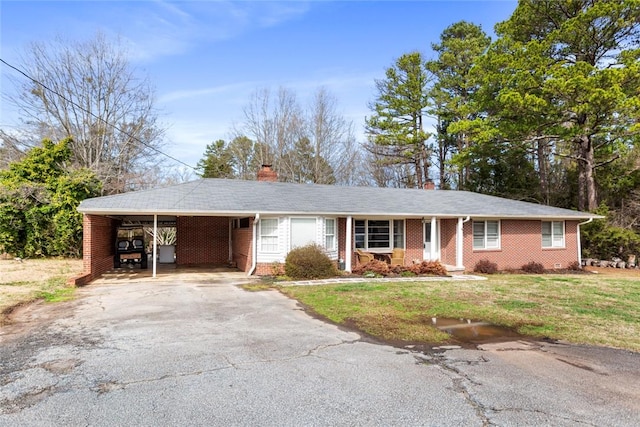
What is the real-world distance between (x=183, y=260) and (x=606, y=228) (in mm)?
20068

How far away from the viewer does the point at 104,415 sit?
3.54 m

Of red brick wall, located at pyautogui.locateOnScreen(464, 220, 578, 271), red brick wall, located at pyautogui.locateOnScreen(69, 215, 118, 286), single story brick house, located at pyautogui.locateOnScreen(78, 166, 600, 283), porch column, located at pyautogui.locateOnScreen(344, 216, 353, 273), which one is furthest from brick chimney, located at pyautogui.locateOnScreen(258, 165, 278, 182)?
red brick wall, located at pyautogui.locateOnScreen(464, 220, 578, 271)

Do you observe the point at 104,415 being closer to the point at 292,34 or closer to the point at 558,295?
the point at 558,295

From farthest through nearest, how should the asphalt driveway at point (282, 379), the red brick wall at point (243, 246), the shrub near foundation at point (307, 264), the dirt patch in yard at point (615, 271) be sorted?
the dirt patch in yard at point (615, 271) → the red brick wall at point (243, 246) → the shrub near foundation at point (307, 264) → the asphalt driveway at point (282, 379)

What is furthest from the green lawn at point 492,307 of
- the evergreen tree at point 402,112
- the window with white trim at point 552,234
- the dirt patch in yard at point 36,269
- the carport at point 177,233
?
the evergreen tree at point 402,112

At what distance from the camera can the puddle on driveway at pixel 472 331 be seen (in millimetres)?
6321

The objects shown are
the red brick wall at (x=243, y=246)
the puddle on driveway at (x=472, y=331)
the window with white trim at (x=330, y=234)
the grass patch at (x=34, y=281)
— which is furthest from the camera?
the window with white trim at (x=330, y=234)

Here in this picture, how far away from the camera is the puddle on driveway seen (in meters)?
6.32

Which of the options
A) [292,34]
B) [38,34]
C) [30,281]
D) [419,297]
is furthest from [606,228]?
[38,34]

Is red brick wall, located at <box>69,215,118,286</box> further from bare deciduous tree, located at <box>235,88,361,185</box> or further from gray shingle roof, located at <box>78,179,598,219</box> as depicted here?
bare deciduous tree, located at <box>235,88,361,185</box>

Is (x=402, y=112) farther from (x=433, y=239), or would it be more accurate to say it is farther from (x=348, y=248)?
(x=348, y=248)

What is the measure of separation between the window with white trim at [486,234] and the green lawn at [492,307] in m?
3.69

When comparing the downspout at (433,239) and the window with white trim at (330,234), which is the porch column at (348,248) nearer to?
the window with white trim at (330,234)

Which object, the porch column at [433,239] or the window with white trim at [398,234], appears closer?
the porch column at [433,239]
